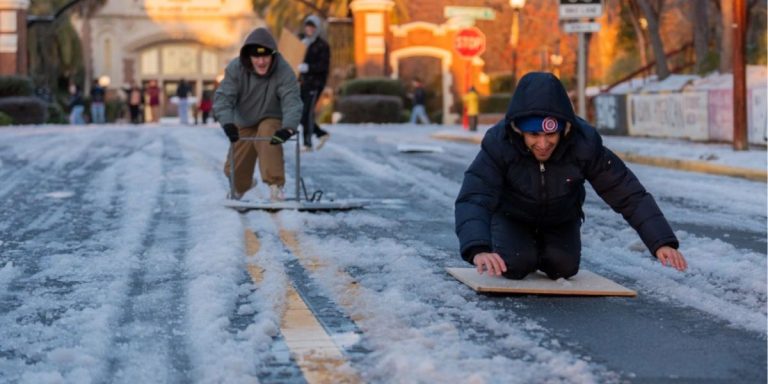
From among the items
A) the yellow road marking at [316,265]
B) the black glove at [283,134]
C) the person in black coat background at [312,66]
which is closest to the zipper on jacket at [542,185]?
the yellow road marking at [316,265]

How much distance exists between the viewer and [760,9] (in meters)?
33.5

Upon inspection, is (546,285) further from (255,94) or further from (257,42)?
(255,94)

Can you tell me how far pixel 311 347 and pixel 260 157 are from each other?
6.33 meters

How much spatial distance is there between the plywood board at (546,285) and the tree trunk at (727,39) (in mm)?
17392

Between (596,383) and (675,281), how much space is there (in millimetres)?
2871

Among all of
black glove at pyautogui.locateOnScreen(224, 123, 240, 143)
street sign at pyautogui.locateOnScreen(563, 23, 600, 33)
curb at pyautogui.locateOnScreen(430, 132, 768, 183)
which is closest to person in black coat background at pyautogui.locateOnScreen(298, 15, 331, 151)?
street sign at pyautogui.locateOnScreen(563, 23, 600, 33)

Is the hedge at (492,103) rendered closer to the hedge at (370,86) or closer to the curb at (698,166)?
the hedge at (370,86)

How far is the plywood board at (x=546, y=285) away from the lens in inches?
264

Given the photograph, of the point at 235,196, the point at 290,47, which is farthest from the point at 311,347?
the point at 290,47

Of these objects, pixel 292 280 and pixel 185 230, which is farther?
pixel 185 230

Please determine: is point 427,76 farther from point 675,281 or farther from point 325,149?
point 675,281

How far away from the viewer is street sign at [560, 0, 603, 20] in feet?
72.2

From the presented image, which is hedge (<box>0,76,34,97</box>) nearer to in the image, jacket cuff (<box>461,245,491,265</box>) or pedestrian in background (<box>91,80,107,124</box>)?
pedestrian in background (<box>91,80,107,124</box>)

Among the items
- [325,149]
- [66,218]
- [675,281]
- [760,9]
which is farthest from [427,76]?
[675,281]
